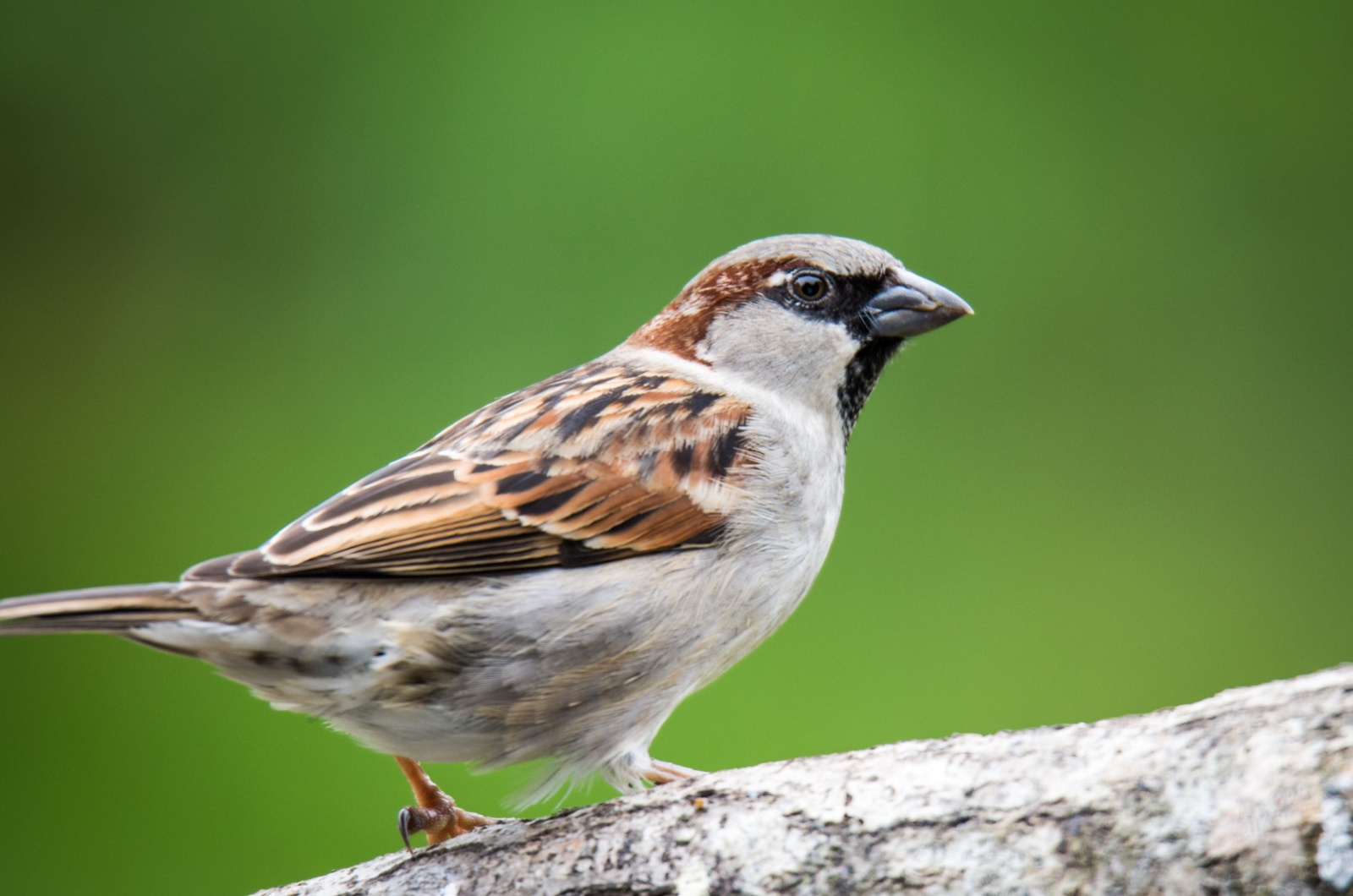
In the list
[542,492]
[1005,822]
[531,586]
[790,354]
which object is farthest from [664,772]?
[790,354]

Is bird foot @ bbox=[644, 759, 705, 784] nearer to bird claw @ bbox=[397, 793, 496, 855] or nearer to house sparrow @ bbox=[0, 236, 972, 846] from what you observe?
house sparrow @ bbox=[0, 236, 972, 846]

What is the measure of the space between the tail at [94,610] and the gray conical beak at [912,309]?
1573 mm

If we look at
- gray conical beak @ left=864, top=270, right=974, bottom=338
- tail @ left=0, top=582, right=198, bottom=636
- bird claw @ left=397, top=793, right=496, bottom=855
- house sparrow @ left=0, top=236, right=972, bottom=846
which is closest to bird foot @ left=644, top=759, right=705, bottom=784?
house sparrow @ left=0, top=236, right=972, bottom=846

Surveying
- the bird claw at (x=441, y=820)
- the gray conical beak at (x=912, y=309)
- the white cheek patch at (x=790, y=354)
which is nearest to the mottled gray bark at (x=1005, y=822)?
the bird claw at (x=441, y=820)

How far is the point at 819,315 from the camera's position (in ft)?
9.34

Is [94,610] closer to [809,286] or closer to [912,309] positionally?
[809,286]

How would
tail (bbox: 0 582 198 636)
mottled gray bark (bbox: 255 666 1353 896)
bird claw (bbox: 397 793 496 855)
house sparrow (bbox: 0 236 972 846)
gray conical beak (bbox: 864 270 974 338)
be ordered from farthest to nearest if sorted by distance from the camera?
1. gray conical beak (bbox: 864 270 974 338)
2. bird claw (bbox: 397 793 496 855)
3. house sparrow (bbox: 0 236 972 846)
4. tail (bbox: 0 582 198 636)
5. mottled gray bark (bbox: 255 666 1353 896)

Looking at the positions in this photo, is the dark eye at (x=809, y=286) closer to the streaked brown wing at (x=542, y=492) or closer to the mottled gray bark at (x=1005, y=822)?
the streaked brown wing at (x=542, y=492)

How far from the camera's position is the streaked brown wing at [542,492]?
2.13 metres

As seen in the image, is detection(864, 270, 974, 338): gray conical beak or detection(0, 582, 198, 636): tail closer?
detection(0, 582, 198, 636): tail

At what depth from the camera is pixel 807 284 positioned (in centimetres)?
284

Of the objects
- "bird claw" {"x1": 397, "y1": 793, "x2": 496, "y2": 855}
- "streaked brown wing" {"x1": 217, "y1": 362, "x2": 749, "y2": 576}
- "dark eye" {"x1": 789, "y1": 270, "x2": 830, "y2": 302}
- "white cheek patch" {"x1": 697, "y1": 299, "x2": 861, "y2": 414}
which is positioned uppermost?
"dark eye" {"x1": 789, "y1": 270, "x2": 830, "y2": 302}

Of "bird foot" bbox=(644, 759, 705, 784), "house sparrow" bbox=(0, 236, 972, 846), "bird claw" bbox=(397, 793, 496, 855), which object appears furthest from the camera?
"bird claw" bbox=(397, 793, 496, 855)

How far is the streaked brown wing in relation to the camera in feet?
6.98
